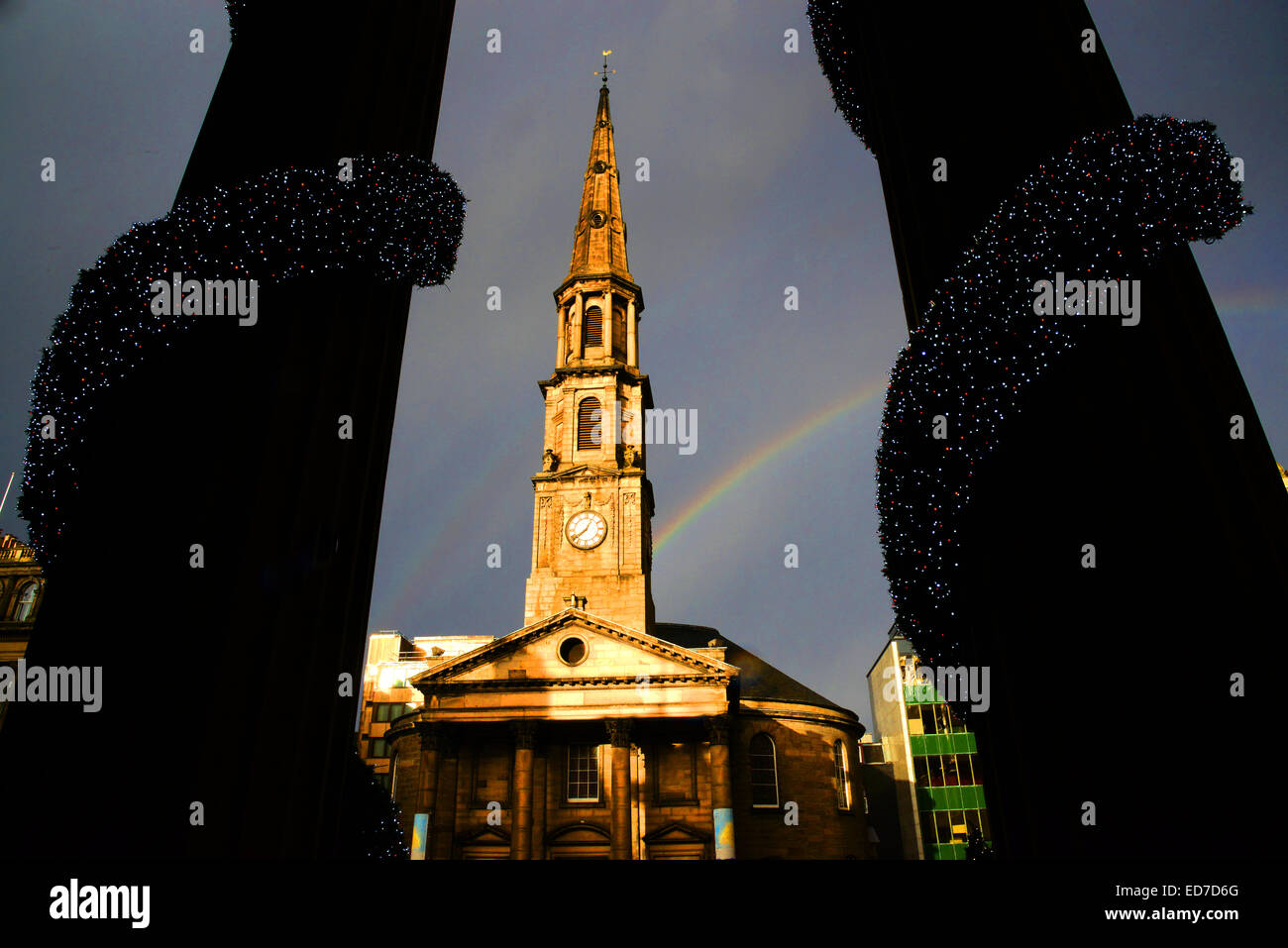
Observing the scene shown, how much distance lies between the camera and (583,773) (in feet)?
104

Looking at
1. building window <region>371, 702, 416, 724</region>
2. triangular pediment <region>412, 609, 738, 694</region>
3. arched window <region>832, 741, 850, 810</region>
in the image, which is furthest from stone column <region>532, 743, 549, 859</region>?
building window <region>371, 702, 416, 724</region>

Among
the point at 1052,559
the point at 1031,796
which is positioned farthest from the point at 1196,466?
the point at 1031,796

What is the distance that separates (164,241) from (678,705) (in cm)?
2782

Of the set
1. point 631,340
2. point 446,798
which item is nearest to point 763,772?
point 446,798

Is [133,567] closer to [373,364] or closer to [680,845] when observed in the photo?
[373,364]

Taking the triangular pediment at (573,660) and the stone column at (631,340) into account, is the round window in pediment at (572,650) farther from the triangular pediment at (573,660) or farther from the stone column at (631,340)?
the stone column at (631,340)

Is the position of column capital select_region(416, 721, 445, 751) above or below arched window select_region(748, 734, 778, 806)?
above

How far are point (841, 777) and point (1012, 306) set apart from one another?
34.4 metres

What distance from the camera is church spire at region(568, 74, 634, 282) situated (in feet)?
144

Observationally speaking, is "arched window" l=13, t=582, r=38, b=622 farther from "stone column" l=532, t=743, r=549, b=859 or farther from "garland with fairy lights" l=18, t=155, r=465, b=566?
"garland with fairy lights" l=18, t=155, r=465, b=566

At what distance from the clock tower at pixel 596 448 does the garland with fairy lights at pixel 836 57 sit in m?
27.3

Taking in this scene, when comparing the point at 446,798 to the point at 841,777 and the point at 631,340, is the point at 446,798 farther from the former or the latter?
the point at 631,340

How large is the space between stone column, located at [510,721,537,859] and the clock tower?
5.95 metres
